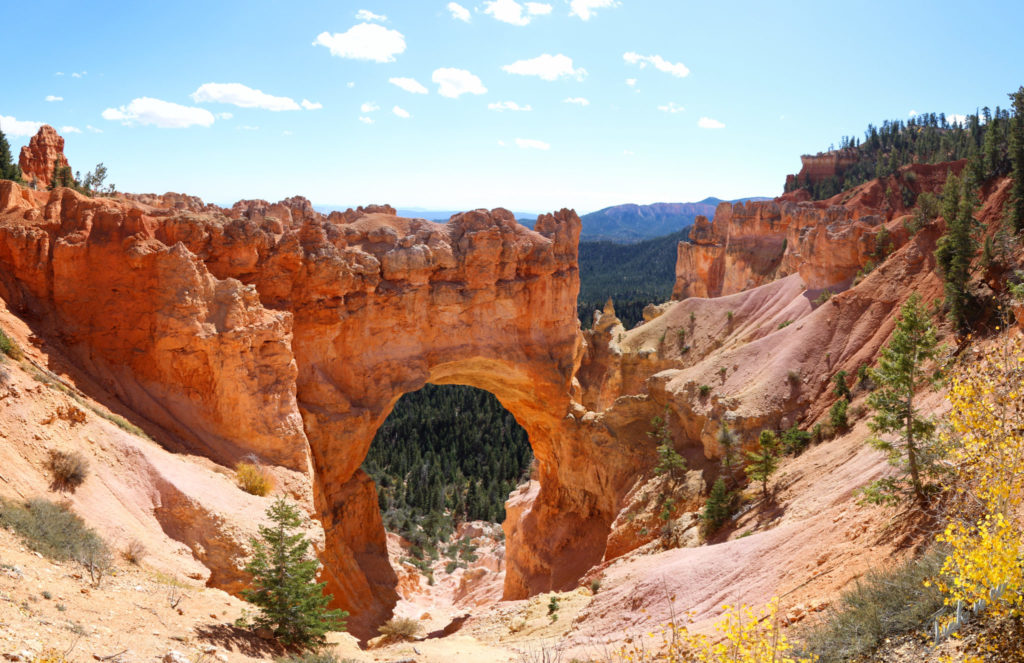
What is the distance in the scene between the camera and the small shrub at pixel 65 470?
14.2 m

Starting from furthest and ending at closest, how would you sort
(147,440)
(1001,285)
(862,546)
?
(1001,285), (147,440), (862,546)

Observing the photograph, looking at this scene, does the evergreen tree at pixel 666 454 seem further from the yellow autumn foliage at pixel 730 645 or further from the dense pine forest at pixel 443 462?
the dense pine forest at pixel 443 462

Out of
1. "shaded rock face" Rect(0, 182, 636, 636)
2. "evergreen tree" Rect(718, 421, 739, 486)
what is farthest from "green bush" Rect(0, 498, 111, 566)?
"evergreen tree" Rect(718, 421, 739, 486)

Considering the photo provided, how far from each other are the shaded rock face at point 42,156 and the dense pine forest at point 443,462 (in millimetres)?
32968

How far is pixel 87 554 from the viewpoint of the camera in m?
12.1

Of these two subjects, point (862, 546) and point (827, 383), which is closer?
point (862, 546)

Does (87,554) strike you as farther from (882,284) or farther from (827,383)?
(882,284)

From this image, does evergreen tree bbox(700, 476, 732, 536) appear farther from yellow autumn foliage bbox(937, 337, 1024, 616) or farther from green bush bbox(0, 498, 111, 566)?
green bush bbox(0, 498, 111, 566)

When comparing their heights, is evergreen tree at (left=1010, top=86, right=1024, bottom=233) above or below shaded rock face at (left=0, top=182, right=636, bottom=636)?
above

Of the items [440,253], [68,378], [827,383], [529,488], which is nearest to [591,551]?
[529,488]

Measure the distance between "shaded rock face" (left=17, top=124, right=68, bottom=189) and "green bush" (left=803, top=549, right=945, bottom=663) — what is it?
49.5m

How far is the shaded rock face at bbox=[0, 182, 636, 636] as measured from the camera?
20766 millimetres

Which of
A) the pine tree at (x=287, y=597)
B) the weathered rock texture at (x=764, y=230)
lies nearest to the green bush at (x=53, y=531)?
the pine tree at (x=287, y=597)

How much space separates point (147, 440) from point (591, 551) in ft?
71.5
